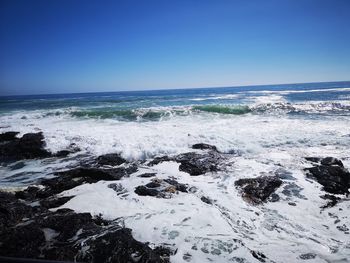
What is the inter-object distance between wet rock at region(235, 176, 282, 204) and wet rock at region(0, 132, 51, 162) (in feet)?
23.2

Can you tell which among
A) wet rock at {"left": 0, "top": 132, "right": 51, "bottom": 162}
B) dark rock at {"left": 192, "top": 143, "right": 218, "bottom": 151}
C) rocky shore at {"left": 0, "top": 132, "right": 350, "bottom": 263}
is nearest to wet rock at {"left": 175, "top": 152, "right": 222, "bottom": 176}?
rocky shore at {"left": 0, "top": 132, "right": 350, "bottom": 263}

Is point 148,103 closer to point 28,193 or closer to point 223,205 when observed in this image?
point 28,193

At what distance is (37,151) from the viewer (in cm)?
891

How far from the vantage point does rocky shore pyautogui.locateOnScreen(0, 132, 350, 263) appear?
11.0ft

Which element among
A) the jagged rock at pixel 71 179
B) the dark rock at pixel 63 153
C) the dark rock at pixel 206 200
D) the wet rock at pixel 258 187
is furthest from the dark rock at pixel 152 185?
the dark rock at pixel 63 153

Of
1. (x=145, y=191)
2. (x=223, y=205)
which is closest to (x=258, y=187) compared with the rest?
(x=223, y=205)

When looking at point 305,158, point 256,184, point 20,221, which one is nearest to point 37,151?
point 20,221

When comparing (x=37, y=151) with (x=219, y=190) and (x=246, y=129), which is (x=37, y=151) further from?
(x=246, y=129)

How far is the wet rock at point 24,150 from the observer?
875 centimetres

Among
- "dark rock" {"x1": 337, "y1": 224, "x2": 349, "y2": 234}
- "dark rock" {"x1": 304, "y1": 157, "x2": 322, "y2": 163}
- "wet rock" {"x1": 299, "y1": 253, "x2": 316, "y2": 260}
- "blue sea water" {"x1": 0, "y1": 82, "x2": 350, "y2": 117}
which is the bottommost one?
"dark rock" {"x1": 337, "y1": 224, "x2": 349, "y2": 234}

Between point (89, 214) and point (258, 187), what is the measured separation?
382 cm

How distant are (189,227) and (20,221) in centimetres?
297

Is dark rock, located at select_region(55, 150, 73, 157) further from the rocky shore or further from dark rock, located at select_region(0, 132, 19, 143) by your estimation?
dark rock, located at select_region(0, 132, 19, 143)

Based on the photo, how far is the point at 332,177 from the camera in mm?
6055
